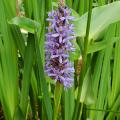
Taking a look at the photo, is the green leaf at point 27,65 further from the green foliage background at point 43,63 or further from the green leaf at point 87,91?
the green leaf at point 87,91

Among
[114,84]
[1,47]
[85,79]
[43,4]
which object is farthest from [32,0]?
[114,84]

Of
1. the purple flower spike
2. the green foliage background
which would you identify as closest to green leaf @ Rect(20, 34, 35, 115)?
the green foliage background

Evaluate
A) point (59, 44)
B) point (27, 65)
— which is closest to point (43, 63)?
point (27, 65)

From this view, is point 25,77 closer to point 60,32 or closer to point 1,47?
point 1,47

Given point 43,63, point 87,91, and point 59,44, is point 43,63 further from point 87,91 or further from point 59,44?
point 59,44

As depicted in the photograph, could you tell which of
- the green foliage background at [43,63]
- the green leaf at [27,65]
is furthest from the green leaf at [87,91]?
the green leaf at [27,65]

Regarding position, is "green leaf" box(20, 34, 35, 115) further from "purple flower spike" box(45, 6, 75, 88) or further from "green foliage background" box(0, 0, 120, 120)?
"purple flower spike" box(45, 6, 75, 88)

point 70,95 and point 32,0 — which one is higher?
point 32,0
